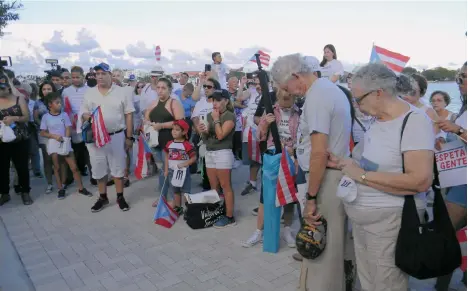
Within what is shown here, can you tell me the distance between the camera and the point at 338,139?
265cm

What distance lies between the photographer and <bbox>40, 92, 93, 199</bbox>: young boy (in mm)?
6082

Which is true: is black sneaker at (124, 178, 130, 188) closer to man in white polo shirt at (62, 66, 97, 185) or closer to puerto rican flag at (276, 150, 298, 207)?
man in white polo shirt at (62, 66, 97, 185)

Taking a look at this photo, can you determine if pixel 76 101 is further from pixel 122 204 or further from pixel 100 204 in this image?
pixel 122 204

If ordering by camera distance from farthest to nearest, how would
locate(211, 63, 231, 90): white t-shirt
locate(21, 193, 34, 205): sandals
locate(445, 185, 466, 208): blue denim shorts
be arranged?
locate(211, 63, 231, 90): white t-shirt < locate(21, 193, 34, 205): sandals < locate(445, 185, 466, 208): blue denim shorts

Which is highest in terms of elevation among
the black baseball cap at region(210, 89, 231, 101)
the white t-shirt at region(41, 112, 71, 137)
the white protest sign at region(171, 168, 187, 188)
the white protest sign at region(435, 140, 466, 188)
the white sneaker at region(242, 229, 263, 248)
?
the black baseball cap at region(210, 89, 231, 101)

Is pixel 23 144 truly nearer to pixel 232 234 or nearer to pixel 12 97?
pixel 12 97

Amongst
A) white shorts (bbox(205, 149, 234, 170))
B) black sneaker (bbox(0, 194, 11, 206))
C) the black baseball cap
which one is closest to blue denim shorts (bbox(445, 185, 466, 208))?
white shorts (bbox(205, 149, 234, 170))

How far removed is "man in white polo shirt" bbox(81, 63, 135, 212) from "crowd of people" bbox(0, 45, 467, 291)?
1cm

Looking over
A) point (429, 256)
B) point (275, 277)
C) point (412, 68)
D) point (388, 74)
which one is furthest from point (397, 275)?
point (412, 68)

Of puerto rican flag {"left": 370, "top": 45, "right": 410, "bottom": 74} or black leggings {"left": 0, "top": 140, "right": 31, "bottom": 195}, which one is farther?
black leggings {"left": 0, "top": 140, "right": 31, "bottom": 195}

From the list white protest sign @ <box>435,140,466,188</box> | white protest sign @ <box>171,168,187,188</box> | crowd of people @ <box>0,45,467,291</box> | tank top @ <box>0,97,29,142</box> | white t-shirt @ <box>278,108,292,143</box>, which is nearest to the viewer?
crowd of people @ <box>0,45,467,291</box>

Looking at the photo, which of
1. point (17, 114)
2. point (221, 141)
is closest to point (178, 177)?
point (221, 141)

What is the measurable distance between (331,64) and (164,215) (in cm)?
401

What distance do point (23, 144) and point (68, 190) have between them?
113 cm
